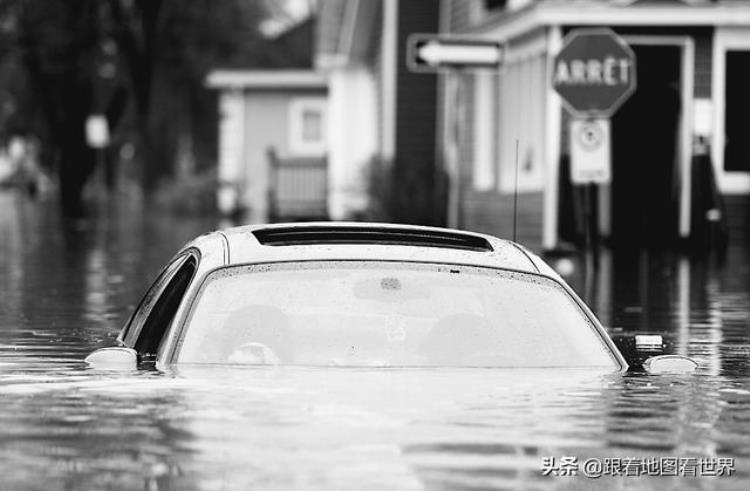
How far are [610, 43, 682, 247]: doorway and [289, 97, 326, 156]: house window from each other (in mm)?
24615

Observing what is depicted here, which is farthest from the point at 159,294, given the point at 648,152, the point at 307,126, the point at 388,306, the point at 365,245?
the point at 307,126

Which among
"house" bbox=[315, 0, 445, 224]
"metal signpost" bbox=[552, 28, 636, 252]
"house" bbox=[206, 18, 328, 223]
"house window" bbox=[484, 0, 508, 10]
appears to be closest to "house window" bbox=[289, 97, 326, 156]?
"house" bbox=[206, 18, 328, 223]

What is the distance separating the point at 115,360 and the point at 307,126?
151 feet

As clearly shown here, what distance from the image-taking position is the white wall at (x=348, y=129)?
42.0 meters

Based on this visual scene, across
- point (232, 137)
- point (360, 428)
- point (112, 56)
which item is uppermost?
point (112, 56)

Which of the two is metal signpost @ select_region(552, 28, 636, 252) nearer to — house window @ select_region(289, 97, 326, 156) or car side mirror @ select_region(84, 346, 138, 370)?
car side mirror @ select_region(84, 346, 138, 370)

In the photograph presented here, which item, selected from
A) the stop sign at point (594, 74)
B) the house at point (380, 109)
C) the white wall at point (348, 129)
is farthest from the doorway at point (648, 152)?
the white wall at point (348, 129)

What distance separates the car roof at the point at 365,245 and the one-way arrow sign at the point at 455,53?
13.8m

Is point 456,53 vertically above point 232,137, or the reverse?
point 456,53

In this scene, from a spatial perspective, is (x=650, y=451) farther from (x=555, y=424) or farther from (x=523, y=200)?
→ (x=523, y=200)

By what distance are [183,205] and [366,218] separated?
63.2 feet

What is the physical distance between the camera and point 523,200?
98.3 feet

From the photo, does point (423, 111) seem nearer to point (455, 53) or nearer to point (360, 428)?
point (455, 53)

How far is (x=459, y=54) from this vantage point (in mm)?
23234
